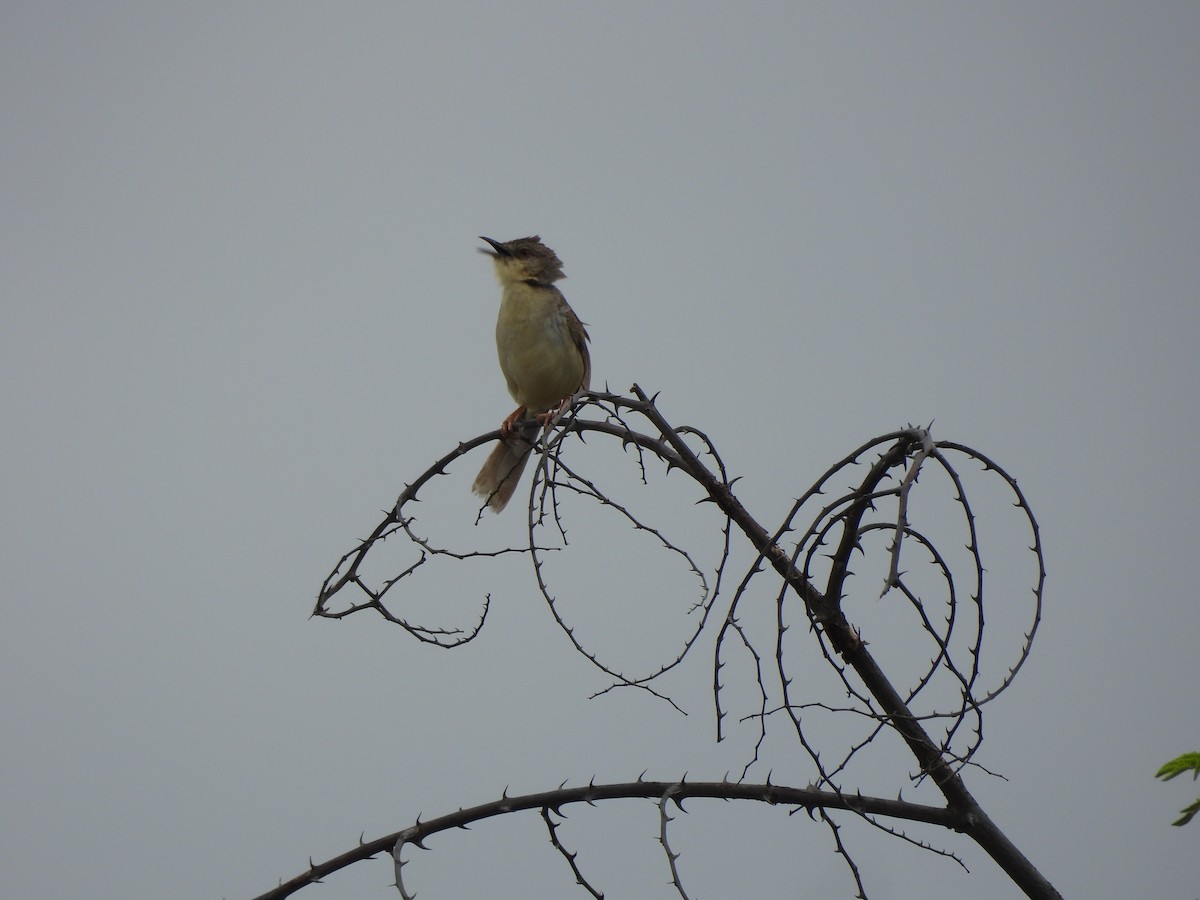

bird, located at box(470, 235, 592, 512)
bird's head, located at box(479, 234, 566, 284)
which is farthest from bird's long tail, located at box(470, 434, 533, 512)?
bird's head, located at box(479, 234, 566, 284)

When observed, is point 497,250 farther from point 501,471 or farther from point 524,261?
point 501,471

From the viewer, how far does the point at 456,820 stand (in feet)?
8.72

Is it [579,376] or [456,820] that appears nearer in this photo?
[456,820]

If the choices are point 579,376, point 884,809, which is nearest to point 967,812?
point 884,809

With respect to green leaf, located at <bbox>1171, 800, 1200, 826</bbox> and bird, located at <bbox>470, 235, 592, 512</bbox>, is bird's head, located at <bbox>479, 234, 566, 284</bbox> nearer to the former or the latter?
bird, located at <bbox>470, 235, 592, 512</bbox>

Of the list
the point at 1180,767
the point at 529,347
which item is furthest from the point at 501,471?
the point at 1180,767

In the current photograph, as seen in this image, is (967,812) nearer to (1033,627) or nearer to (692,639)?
(1033,627)

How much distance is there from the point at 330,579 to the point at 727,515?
42.9 inches

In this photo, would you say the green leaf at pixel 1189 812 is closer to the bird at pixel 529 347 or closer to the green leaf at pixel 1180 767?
the green leaf at pixel 1180 767

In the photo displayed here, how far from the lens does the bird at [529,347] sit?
5570mm

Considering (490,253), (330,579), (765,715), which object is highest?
(490,253)

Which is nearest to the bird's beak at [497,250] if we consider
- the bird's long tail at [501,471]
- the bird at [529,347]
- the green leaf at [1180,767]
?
the bird at [529,347]

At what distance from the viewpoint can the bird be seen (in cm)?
557

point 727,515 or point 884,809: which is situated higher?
point 727,515
